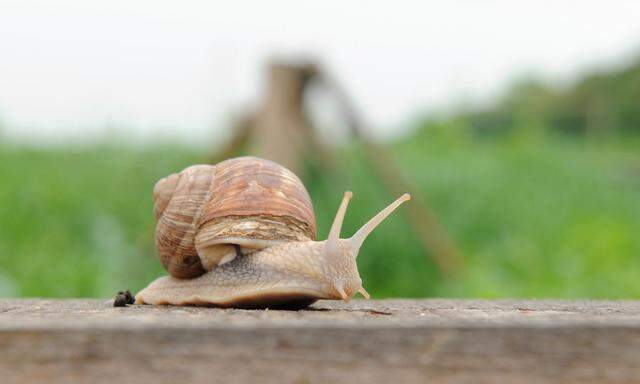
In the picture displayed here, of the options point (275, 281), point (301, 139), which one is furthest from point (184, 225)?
point (301, 139)

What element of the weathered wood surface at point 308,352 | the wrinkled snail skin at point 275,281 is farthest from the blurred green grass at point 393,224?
the weathered wood surface at point 308,352

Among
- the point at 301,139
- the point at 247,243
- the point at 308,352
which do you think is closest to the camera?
the point at 308,352

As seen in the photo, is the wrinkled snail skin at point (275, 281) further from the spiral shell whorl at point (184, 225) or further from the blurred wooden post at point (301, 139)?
the blurred wooden post at point (301, 139)

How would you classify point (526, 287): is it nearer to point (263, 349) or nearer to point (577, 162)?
point (577, 162)

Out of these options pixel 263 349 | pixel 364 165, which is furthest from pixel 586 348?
pixel 364 165

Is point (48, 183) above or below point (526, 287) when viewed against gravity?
above

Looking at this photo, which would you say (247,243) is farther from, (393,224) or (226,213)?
(393,224)

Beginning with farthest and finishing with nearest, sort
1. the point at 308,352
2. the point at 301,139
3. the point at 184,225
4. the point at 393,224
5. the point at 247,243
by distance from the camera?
the point at 393,224 → the point at 301,139 → the point at 184,225 → the point at 247,243 → the point at 308,352

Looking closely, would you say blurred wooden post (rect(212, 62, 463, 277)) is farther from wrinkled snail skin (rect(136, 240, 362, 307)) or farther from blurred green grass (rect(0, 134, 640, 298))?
Answer: wrinkled snail skin (rect(136, 240, 362, 307))
